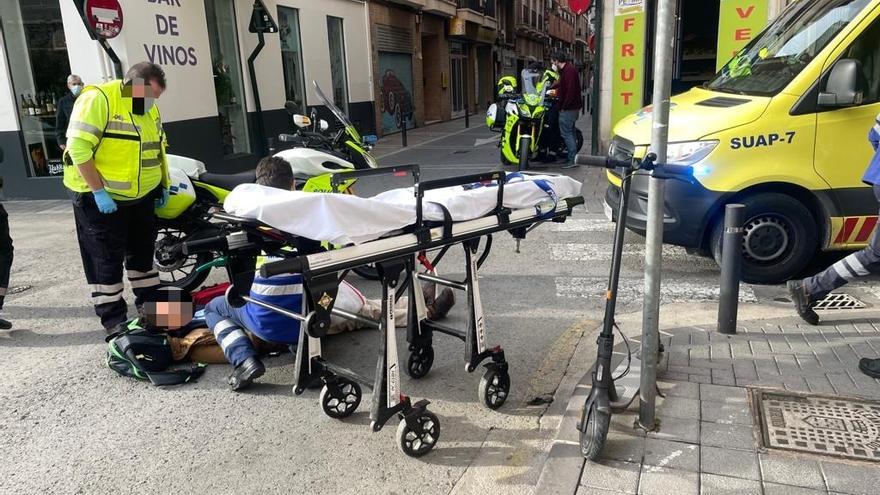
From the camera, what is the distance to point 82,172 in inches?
175

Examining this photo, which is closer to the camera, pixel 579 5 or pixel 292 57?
pixel 579 5

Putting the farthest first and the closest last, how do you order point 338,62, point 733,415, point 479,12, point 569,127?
point 479,12 → point 338,62 → point 569,127 → point 733,415

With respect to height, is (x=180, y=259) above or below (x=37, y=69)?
below

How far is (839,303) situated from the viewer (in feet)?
16.1

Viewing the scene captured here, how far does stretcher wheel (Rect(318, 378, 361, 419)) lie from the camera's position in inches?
139

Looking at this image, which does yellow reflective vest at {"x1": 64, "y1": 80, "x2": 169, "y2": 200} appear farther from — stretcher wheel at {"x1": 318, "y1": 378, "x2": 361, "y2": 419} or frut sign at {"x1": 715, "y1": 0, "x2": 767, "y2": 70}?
frut sign at {"x1": 715, "y1": 0, "x2": 767, "y2": 70}

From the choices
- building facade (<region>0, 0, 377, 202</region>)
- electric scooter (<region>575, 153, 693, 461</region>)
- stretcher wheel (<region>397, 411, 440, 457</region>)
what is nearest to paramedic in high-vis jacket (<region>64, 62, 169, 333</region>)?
stretcher wheel (<region>397, 411, 440, 457</region>)

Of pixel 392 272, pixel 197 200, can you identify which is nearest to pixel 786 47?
pixel 392 272

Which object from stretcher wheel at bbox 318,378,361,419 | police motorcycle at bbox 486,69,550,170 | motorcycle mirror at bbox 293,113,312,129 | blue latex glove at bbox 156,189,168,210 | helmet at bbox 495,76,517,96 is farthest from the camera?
helmet at bbox 495,76,517,96

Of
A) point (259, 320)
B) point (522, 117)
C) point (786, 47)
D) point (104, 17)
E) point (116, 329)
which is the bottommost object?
point (116, 329)

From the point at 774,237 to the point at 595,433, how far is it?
332cm

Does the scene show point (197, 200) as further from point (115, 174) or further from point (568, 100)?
point (568, 100)

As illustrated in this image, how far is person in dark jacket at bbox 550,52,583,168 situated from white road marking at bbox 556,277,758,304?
21.4 ft

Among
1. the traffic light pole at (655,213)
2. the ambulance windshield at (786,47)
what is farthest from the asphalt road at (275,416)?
the ambulance windshield at (786,47)
